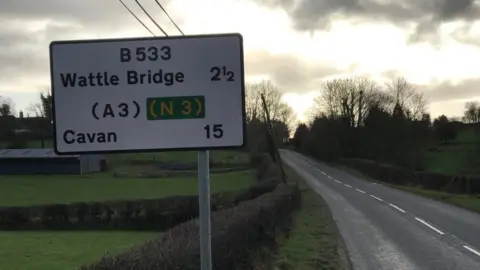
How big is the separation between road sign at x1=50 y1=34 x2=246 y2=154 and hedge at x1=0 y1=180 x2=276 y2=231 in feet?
125

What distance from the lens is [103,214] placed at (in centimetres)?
4312

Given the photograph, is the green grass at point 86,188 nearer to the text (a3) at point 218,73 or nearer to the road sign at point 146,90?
the road sign at point 146,90

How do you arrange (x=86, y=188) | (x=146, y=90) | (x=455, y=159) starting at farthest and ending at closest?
(x=455, y=159) < (x=86, y=188) < (x=146, y=90)

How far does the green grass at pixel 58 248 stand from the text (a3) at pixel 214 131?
1472cm

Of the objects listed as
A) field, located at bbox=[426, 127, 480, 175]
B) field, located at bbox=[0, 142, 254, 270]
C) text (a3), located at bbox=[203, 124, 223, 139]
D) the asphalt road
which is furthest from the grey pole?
field, located at bbox=[426, 127, 480, 175]

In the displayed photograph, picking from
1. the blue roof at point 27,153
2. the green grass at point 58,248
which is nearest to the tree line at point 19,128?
the blue roof at point 27,153

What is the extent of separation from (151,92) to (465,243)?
49.8 ft

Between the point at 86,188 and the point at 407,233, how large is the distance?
4953cm

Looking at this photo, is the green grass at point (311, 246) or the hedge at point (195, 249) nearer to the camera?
the hedge at point (195, 249)

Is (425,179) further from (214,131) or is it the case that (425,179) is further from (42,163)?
(42,163)

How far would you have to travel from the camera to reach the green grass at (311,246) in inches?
520

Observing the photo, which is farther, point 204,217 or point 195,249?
point 195,249

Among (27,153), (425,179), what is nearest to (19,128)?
(27,153)

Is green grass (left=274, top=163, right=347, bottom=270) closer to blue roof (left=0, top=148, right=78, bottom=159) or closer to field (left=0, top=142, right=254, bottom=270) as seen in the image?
field (left=0, top=142, right=254, bottom=270)
